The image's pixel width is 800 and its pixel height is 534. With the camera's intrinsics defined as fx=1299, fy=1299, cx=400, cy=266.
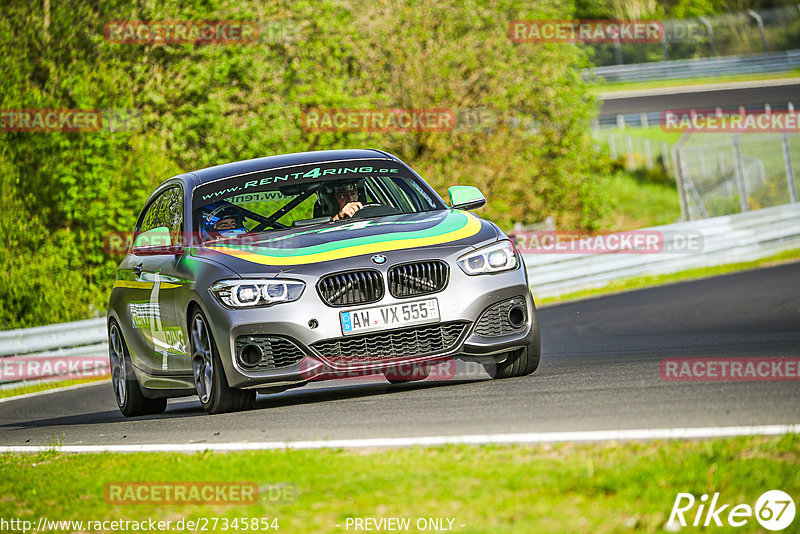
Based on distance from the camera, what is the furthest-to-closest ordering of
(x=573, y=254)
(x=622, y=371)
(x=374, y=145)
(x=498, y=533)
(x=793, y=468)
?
(x=374, y=145)
(x=573, y=254)
(x=622, y=371)
(x=793, y=468)
(x=498, y=533)

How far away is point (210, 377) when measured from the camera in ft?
27.0

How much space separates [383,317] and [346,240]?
0.62m

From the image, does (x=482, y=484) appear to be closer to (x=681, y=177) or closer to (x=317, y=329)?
(x=317, y=329)

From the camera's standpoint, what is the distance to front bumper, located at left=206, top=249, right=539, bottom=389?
7.75m

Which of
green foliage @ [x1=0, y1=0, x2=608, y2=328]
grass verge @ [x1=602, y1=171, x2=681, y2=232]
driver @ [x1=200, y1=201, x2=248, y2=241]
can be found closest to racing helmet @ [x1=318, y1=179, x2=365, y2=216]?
driver @ [x1=200, y1=201, x2=248, y2=241]

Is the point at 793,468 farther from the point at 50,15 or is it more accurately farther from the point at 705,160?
the point at 50,15

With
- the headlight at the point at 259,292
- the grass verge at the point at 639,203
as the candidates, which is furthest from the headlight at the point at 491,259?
the grass verge at the point at 639,203

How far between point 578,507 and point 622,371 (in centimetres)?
409

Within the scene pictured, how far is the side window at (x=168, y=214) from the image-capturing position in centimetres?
923

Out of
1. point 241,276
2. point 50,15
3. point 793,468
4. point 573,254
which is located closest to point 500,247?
point 241,276

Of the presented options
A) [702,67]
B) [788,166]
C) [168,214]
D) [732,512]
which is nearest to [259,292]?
[168,214]

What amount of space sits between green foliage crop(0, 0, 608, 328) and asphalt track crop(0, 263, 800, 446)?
401 inches

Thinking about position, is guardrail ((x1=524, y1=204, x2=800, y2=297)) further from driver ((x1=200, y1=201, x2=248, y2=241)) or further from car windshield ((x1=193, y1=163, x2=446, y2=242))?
driver ((x1=200, y1=201, x2=248, y2=241))

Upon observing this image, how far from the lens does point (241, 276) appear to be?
785 cm
